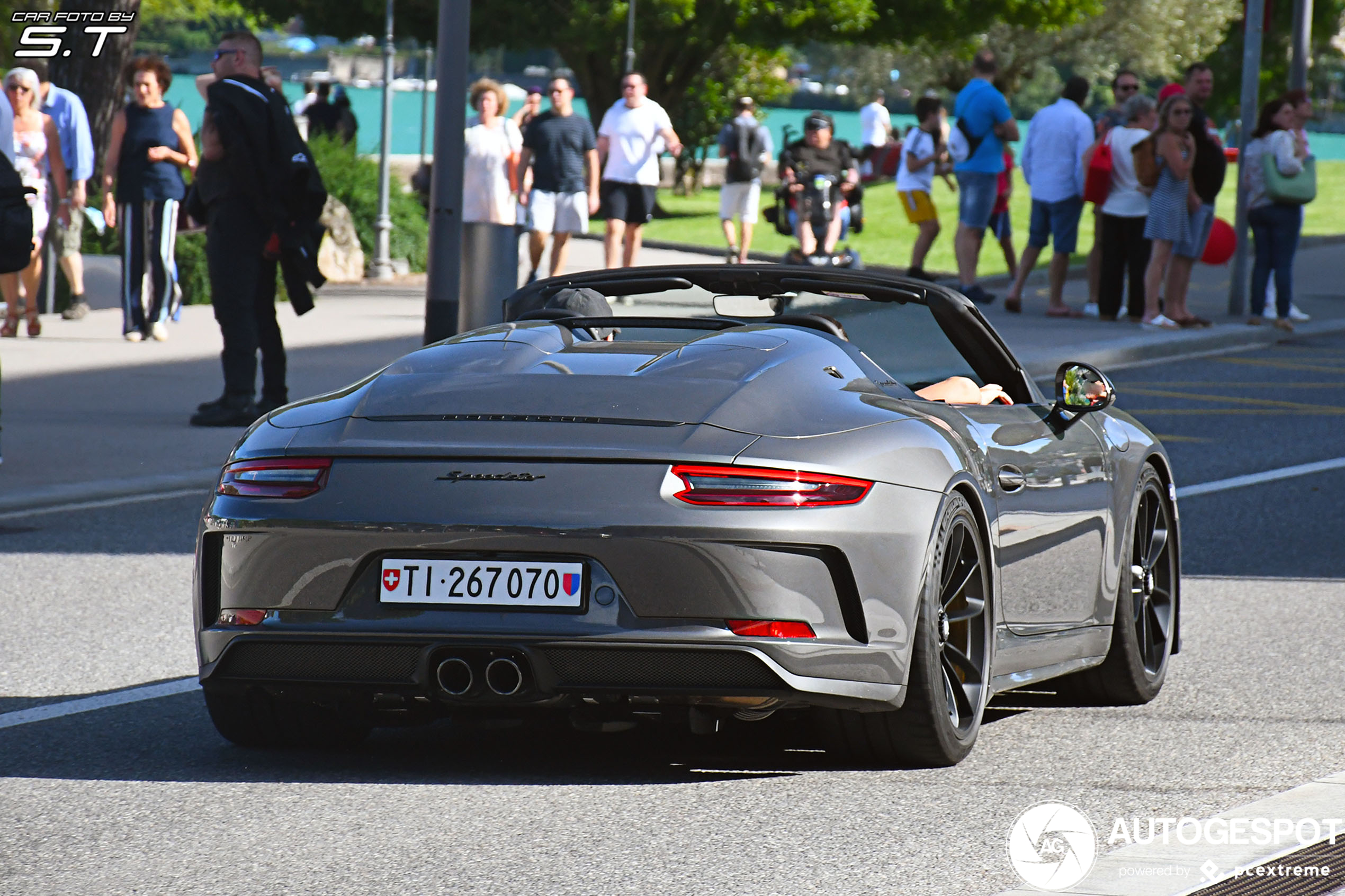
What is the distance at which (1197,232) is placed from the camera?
18.0 m

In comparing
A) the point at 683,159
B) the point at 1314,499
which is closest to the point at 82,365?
the point at 1314,499

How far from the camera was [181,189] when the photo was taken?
1597 cm

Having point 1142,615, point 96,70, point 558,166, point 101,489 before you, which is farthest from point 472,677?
point 96,70

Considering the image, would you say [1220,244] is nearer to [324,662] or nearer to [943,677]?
[943,677]

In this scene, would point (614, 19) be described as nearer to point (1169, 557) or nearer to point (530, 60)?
point (1169, 557)

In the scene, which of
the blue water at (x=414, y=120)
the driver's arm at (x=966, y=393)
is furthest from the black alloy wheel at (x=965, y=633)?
the blue water at (x=414, y=120)

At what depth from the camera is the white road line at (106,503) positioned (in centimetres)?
1000

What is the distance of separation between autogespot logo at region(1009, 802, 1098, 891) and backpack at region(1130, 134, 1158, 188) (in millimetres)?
13353

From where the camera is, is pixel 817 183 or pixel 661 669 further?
pixel 817 183

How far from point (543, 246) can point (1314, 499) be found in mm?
10386

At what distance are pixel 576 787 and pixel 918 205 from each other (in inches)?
648

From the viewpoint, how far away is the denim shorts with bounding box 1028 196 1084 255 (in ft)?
62.0

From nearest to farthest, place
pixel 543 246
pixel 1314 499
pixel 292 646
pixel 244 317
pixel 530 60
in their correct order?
pixel 292 646, pixel 1314 499, pixel 244 317, pixel 543 246, pixel 530 60

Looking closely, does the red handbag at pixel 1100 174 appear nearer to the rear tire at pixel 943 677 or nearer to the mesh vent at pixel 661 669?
the rear tire at pixel 943 677
